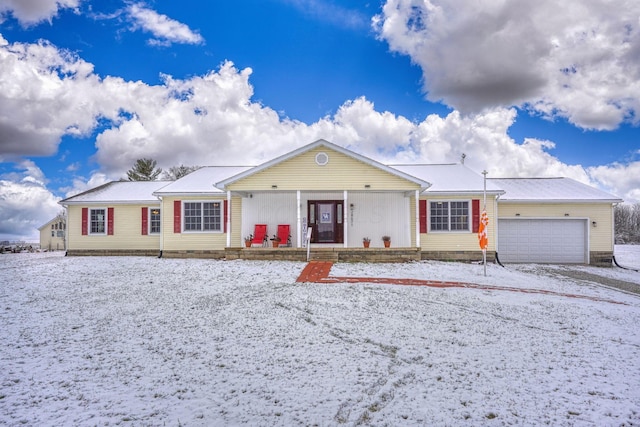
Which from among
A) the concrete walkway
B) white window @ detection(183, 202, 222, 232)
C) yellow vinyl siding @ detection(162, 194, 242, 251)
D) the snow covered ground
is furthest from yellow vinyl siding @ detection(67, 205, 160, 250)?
the concrete walkway

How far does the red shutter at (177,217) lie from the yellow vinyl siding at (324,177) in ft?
10.4

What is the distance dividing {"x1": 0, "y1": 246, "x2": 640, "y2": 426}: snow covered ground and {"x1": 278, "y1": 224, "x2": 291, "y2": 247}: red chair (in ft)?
21.6

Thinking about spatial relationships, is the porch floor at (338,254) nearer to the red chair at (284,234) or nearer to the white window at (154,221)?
the red chair at (284,234)

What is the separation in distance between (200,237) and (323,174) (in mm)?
6204

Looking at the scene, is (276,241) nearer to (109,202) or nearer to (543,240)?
(109,202)

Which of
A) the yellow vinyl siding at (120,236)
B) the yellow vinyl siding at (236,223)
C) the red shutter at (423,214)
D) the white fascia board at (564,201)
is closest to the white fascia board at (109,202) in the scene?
the yellow vinyl siding at (120,236)

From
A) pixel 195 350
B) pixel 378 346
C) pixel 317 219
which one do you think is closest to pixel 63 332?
pixel 195 350

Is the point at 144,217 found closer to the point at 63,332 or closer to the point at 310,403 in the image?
the point at 63,332

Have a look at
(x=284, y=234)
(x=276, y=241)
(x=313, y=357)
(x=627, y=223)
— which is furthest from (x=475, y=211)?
(x=627, y=223)

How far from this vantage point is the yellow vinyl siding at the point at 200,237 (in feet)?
52.5

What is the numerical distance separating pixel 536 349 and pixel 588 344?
103 centimetres

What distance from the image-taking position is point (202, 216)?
16250 millimetres

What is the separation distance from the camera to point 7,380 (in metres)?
4.25

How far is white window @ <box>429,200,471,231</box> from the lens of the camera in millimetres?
15742
